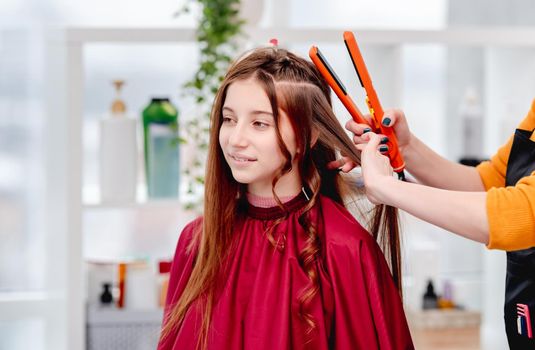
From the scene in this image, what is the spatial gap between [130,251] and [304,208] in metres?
1.54

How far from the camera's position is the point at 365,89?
1.40 m

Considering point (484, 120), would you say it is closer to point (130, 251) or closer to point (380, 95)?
point (380, 95)

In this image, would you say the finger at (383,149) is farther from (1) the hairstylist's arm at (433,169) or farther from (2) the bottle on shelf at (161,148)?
(2) the bottle on shelf at (161,148)

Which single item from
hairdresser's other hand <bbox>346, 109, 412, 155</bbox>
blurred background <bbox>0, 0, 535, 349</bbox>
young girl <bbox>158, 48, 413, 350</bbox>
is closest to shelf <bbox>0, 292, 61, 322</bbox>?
blurred background <bbox>0, 0, 535, 349</bbox>

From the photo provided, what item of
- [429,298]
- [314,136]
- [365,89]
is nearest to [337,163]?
[314,136]

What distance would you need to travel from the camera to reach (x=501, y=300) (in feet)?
9.02

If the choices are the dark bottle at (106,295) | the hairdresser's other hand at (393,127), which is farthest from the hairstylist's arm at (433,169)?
the dark bottle at (106,295)

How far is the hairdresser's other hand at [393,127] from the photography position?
4.68ft

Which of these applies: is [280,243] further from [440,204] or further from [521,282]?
[521,282]

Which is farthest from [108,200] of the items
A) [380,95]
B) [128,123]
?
→ [380,95]

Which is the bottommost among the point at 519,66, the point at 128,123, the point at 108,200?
the point at 108,200

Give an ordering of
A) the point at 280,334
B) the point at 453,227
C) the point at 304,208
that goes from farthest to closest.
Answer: the point at 304,208 < the point at 280,334 < the point at 453,227

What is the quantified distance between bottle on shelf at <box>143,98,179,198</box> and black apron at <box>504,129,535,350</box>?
1.14 meters

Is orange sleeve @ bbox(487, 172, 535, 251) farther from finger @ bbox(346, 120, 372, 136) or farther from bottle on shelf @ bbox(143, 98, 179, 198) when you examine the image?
bottle on shelf @ bbox(143, 98, 179, 198)
